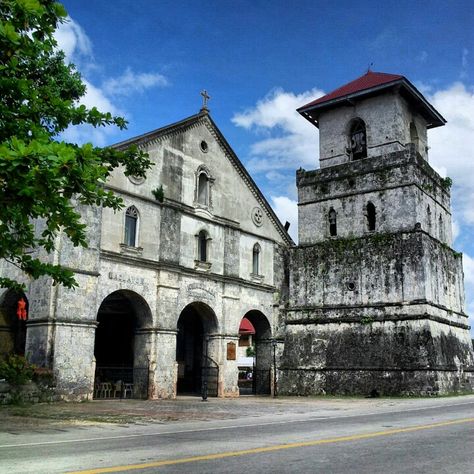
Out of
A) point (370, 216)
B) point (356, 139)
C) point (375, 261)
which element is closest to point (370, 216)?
point (370, 216)

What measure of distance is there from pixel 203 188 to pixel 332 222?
7.54 meters

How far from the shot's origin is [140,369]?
81.4ft

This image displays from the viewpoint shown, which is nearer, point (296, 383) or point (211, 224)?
point (211, 224)

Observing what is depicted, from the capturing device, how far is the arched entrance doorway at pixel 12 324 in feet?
77.0

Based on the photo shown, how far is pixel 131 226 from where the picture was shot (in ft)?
81.6

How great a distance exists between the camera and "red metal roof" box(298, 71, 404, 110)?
102 feet

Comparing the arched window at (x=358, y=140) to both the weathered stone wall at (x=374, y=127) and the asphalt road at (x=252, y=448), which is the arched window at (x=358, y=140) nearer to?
the weathered stone wall at (x=374, y=127)

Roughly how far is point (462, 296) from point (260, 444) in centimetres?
2684

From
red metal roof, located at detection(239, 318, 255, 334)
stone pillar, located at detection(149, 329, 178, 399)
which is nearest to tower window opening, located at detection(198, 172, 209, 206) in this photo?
stone pillar, located at detection(149, 329, 178, 399)

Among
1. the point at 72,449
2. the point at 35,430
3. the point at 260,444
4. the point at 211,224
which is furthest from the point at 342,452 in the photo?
the point at 211,224

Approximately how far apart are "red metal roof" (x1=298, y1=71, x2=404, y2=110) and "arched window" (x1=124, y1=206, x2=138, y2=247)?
12998mm

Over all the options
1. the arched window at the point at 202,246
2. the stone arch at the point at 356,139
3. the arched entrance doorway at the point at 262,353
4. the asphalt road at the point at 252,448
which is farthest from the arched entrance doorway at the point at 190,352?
the asphalt road at the point at 252,448

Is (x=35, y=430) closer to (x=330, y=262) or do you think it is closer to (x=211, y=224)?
(x=211, y=224)

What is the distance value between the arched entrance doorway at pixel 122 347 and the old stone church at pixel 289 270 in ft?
0.21
